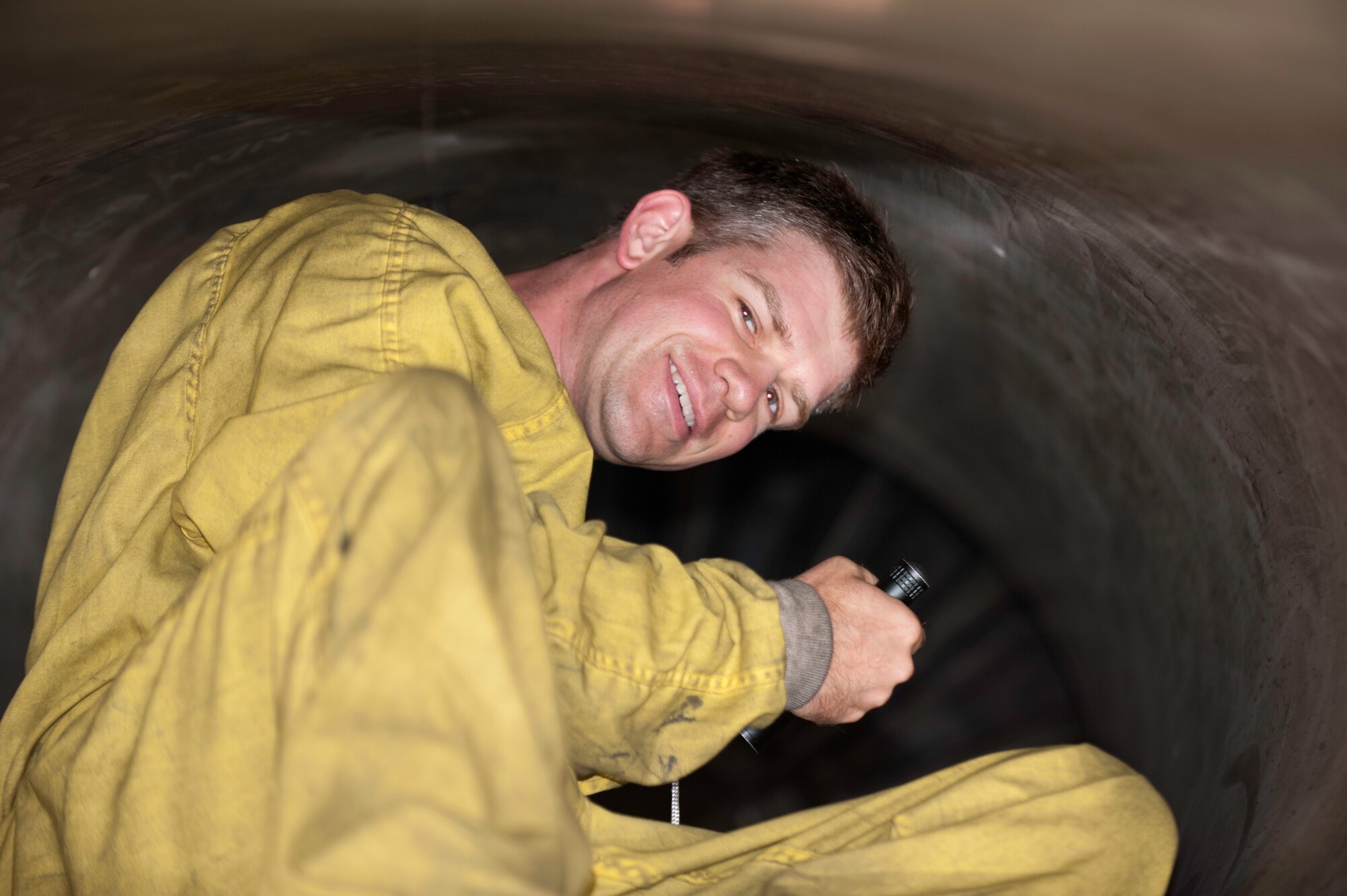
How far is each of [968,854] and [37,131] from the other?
0.63m

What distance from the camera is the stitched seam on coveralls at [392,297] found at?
48 cm

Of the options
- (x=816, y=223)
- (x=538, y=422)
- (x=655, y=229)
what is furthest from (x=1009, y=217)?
(x=538, y=422)

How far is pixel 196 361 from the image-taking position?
531mm

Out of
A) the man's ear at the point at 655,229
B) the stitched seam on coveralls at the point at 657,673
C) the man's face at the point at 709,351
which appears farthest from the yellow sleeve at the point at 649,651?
the man's ear at the point at 655,229

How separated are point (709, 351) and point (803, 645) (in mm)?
202

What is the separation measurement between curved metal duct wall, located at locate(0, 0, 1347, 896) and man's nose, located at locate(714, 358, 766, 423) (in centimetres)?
17

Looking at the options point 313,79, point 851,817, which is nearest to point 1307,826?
point 851,817

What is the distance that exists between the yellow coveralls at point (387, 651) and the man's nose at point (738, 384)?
114mm

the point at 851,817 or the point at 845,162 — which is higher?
the point at 845,162

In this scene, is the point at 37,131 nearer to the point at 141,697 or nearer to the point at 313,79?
the point at 313,79

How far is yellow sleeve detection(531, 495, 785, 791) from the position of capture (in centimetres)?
48

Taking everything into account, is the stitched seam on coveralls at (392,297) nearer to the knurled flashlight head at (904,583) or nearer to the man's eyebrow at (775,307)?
the man's eyebrow at (775,307)

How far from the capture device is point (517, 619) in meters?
0.33

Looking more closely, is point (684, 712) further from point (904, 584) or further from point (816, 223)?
point (816, 223)
